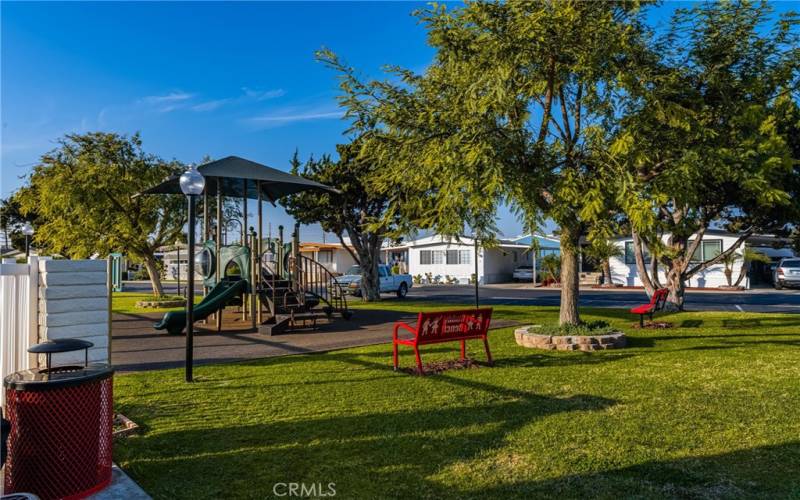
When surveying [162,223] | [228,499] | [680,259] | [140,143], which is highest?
[140,143]

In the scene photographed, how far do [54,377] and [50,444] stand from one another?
0.42 metres

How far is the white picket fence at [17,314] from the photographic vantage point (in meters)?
4.26

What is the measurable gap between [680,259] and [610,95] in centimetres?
790

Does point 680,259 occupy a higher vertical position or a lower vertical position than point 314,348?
higher

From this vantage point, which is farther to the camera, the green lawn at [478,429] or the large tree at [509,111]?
the large tree at [509,111]

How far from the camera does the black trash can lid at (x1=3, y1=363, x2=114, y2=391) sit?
3.41m

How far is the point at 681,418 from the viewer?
17.5 feet

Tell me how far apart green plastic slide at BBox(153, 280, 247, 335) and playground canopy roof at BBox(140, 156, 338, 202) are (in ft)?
8.87

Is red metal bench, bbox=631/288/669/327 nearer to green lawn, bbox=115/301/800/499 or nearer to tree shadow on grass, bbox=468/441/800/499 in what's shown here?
green lawn, bbox=115/301/800/499

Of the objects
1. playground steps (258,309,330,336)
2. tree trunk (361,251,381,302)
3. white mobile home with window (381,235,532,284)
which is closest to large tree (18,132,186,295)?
tree trunk (361,251,381,302)

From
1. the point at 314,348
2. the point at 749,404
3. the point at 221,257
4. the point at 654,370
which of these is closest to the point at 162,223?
the point at 221,257

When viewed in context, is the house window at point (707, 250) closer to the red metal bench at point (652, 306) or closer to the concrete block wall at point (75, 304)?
the red metal bench at point (652, 306)


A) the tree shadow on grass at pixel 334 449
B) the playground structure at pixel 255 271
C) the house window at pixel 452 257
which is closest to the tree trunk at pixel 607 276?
the house window at pixel 452 257

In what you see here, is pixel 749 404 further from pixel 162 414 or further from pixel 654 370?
pixel 162 414
